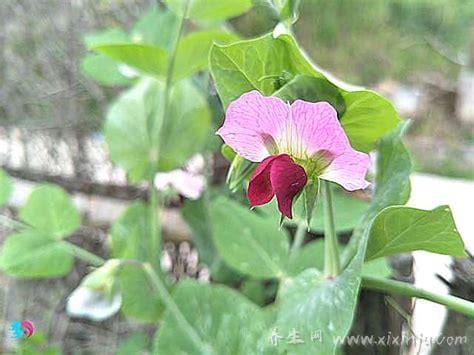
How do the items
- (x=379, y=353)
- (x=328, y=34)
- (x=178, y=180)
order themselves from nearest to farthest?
(x=379, y=353), (x=178, y=180), (x=328, y=34)

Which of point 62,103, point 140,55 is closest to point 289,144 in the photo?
point 140,55

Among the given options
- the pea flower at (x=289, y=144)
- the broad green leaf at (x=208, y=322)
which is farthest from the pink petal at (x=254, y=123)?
the broad green leaf at (x=208, y=322)

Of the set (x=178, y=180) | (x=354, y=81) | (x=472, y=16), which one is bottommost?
(x=178, y=180)

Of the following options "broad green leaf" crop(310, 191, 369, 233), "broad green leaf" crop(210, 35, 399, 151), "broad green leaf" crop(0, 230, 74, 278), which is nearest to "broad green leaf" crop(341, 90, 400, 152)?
"broad green leaf" crop(210, 35, 399, 151)

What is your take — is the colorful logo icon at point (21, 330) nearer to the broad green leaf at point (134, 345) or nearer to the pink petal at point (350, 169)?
the broad green leaf at point (134, 345)

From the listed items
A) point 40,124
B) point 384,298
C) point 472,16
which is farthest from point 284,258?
point 472,16

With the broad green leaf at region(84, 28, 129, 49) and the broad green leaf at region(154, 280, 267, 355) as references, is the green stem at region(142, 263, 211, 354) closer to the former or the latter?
the broad green leaf at region(154, 280, 267, 355)

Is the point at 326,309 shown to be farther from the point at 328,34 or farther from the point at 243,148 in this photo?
the point at 328,34

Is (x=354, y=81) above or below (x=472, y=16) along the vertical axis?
below
